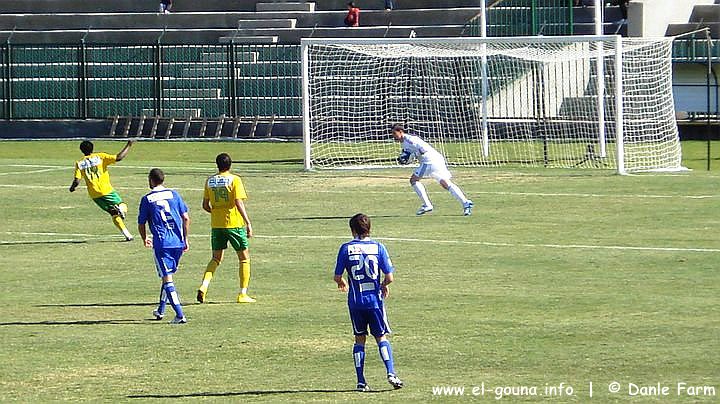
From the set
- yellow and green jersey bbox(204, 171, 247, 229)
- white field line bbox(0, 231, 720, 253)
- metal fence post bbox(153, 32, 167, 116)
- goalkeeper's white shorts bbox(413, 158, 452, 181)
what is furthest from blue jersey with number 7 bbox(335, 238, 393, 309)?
metal fence post bbox(153, 32, 167, 116)

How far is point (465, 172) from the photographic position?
3322 cm

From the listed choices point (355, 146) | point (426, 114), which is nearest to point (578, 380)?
point (355, 146)

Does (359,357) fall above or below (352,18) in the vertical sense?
below

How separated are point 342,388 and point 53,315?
524 cm

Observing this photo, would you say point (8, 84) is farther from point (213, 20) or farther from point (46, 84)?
point (213, 20)

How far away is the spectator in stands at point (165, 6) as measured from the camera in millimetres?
53875

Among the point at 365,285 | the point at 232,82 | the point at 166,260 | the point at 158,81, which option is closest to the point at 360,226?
the point at 365,285

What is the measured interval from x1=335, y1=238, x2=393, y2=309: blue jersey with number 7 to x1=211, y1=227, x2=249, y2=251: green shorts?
519 cm

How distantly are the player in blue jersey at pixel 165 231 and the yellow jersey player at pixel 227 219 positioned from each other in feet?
3.42

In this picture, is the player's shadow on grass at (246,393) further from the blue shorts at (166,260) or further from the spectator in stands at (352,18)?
the spectator in stands at (352,18)

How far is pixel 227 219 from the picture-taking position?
55.4 ft

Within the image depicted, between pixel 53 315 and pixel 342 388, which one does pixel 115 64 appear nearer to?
pixel 53 315

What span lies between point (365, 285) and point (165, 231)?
14.6ft

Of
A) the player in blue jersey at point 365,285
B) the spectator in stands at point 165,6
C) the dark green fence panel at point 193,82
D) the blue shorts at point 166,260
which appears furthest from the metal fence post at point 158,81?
the player in blue jersey at point 365,285
